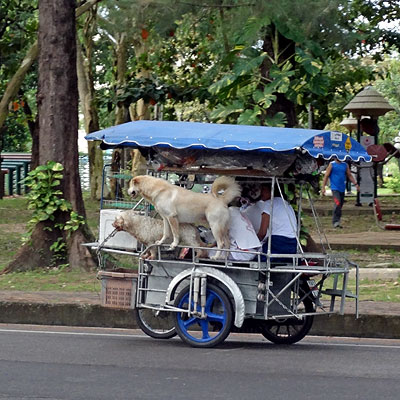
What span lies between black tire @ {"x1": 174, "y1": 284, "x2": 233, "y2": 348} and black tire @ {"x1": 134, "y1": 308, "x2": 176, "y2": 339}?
0.13 meters

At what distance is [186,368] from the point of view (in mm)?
8195

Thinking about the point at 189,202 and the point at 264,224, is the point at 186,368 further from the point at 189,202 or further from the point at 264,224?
the point at 264,224

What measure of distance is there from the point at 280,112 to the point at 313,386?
25.3 feet

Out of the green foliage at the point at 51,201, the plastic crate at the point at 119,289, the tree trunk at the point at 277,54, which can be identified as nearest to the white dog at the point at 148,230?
the plastic crate at the point at 119,289

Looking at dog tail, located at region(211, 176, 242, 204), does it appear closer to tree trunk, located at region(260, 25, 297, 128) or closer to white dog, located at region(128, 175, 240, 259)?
white dog, located at region(128, 175, 240, 259)

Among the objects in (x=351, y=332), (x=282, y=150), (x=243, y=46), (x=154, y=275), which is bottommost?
(x=351, y=332)

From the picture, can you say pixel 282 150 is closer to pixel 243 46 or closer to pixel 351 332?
pixel 351 332

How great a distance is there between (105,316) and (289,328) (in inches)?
91.1

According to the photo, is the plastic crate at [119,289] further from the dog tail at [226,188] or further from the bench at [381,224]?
the bench at [381,224]

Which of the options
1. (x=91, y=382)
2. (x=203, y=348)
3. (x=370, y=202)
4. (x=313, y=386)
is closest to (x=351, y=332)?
(x=203, y=348)

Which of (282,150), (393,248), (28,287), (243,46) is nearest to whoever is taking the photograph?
(282,150)

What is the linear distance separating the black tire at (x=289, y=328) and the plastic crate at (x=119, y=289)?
131 cm

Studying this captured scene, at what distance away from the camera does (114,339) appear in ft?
32.7

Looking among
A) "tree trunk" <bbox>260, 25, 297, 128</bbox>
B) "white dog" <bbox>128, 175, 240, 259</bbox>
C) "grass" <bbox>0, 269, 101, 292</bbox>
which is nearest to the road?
"white dog" <bbox>128, 175, 240, 259</bbox>
